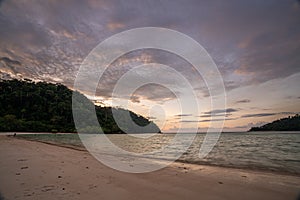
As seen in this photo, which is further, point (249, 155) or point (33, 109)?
point (33, 109)

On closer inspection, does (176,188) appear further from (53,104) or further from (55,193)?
(53,104)

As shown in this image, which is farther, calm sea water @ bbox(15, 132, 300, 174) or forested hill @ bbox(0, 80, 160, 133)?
forested hill @ bbox(0, 80, 160, 133)

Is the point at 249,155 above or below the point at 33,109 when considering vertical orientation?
below

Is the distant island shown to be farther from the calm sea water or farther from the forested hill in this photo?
the forested hill

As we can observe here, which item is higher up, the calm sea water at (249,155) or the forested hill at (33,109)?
the forested hill at (33,109)

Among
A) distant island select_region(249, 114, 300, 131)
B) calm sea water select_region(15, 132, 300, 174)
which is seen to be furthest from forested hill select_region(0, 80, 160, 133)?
distant island select_region(249, 114, 300, 131)

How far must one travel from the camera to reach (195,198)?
3793 mm

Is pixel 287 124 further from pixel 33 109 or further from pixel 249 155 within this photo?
pixel 33 109

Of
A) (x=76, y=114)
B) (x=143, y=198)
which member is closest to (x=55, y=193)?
(x=143, y=198)

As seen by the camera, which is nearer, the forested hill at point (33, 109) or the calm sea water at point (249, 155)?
the calm sea water at point (249, 155)

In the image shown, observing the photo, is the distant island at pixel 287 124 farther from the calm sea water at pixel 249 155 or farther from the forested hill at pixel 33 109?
the forested hill at pixel 33 109

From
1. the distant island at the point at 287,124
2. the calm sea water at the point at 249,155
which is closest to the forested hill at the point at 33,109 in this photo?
the calm sea water at the point at 249,155

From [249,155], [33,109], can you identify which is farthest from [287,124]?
[33,109]

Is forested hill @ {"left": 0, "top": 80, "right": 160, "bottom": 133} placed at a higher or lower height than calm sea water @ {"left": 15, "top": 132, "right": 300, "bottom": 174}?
higher
